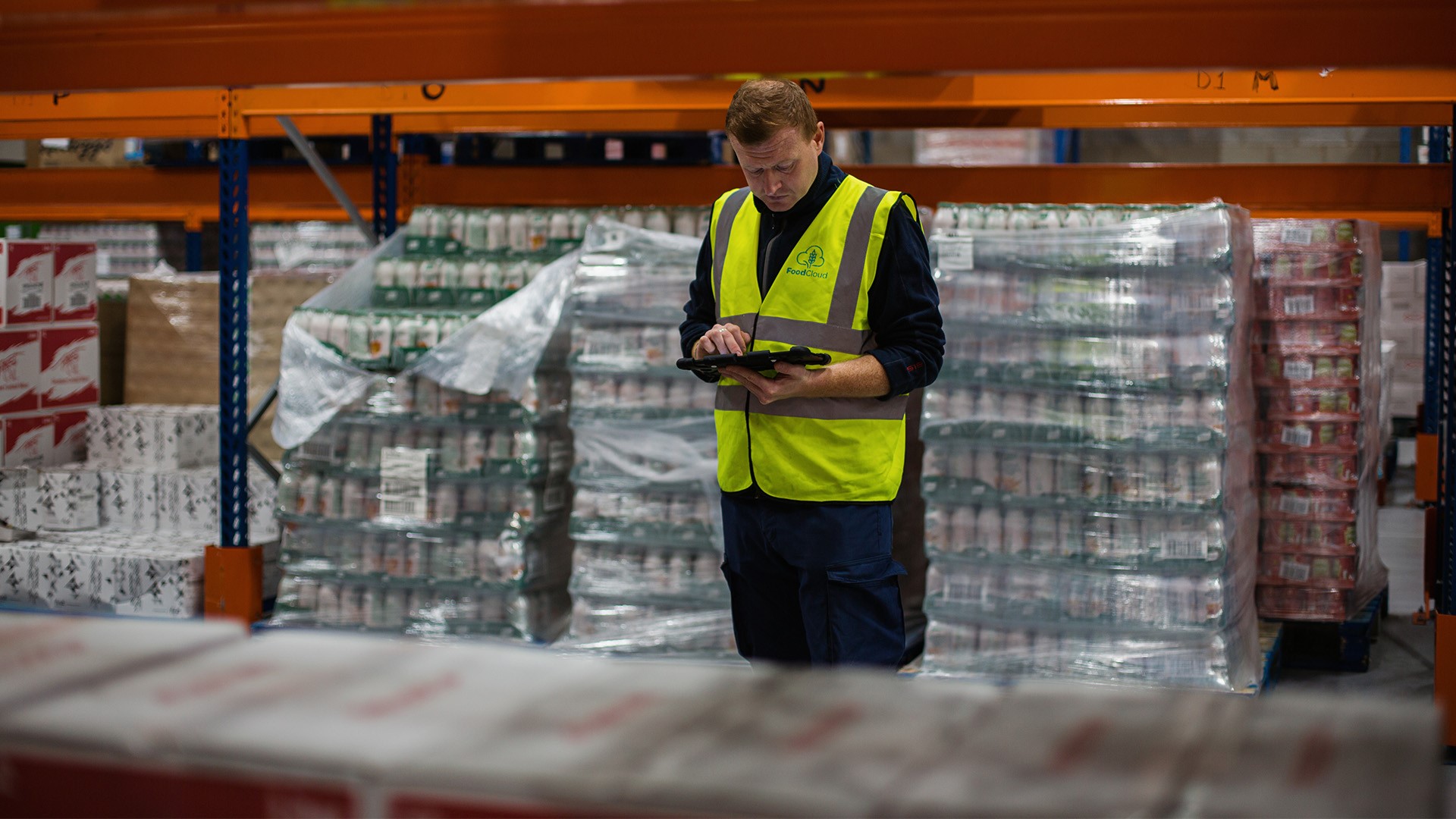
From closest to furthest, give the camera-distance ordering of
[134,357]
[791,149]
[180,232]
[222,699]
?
1. [222,699]
2. [791,149]
3. [134,357]
4. [180,232]

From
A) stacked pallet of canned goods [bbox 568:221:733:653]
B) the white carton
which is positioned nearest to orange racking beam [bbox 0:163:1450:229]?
stacked pallet of canned goods [bbox 568:221:733:653]

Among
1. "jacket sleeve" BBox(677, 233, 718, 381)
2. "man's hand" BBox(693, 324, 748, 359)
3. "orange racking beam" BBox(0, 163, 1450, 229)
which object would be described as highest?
"orange racking beam" BBox(0, 163, 1450, 229)

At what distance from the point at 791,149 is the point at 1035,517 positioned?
9.31 ft

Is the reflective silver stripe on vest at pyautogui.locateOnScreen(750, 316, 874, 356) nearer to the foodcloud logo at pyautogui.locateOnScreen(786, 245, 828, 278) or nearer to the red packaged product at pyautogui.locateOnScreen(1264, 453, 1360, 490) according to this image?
→ the foodcloud logo at pyautogui.locateOnScreen(786, 245, 828, 278)

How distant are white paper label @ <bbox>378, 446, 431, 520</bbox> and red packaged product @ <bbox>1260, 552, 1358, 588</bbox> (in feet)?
13.5

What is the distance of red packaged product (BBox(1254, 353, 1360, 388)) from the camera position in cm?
659

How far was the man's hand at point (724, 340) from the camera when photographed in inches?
129

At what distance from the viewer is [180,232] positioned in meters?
16.7

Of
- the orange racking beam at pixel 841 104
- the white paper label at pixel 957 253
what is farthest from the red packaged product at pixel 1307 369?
the white paper label at pixel 957 253

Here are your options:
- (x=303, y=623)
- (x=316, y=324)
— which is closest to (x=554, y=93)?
(x=316, y=324)

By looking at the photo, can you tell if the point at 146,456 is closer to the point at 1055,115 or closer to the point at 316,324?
the point at 316,324

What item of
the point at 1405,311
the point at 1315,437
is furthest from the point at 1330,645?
the point at 1405,311

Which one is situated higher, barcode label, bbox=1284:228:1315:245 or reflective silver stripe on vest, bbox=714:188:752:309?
barcode label, bbox=1284:228:1315:245

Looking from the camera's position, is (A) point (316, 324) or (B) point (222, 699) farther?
(A) point (316, 324)
